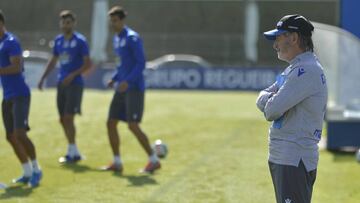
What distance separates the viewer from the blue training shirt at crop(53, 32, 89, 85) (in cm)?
1027

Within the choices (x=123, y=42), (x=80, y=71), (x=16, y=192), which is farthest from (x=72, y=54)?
(x=16, y=192)

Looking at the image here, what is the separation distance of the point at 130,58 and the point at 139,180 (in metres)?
1.63

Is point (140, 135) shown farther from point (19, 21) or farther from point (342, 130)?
point (19, 21)

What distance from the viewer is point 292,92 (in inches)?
170

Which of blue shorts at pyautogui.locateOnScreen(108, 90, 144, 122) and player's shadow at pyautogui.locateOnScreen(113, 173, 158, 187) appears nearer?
player's shadow at pyautogui.locateOnScreen(113, 173, 158, 187)

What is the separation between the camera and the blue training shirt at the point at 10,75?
8023 millimetres

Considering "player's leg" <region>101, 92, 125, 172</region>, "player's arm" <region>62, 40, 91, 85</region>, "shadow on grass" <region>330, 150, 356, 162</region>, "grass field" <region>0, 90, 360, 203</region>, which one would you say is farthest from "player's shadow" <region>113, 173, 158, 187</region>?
"shadow on grass" <region>330, 150, 356, 162</region>

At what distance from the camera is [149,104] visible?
20.4m

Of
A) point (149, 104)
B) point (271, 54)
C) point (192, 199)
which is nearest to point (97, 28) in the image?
point (149, 104)

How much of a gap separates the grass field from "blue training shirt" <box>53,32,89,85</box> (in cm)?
126

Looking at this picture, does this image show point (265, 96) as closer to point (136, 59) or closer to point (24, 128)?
point (24, 128)

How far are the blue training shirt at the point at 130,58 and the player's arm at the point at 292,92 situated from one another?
16.4ft

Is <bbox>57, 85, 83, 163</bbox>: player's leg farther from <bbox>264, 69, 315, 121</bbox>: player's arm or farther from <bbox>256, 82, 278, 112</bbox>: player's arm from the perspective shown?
<bbox>264, 69, 315, 121</bbox>: player's arm

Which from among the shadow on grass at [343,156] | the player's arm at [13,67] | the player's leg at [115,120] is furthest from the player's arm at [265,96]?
the shadow on grass at [343,156]
